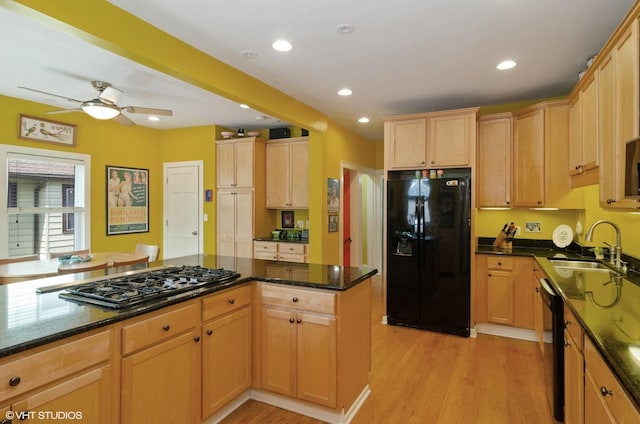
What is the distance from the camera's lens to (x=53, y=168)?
4.52 meters

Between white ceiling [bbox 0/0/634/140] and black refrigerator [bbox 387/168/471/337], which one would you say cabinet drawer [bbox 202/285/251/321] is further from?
black refrigerator [bbox 387/168/471/337]

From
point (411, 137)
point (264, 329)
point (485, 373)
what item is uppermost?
point (411, 137)

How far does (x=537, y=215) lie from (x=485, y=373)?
2.09m

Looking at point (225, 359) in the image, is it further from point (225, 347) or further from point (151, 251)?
point (151, 251)

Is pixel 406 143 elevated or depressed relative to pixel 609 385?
elevated

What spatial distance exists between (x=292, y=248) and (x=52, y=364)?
363 cm

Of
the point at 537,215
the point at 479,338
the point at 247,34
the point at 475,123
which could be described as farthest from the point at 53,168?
the point at 537,215

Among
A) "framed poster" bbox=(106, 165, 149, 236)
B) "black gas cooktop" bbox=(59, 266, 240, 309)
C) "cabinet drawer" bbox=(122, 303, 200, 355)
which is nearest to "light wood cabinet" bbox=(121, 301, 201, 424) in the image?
"cabinet drawer" bbox=(122, 303, 200, 355)

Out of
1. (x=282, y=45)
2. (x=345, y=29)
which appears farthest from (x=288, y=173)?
(x=345, y=29)

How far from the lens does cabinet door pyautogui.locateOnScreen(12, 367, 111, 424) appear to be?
1301mm

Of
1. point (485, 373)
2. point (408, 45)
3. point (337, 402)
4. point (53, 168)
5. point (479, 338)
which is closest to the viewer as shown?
point (337, 402)

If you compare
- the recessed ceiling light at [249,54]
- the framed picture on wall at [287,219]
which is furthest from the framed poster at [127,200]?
the recessed ceiling light at [249,54]

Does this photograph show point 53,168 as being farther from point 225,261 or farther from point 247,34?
point 247,34

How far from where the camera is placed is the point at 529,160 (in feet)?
12.4
